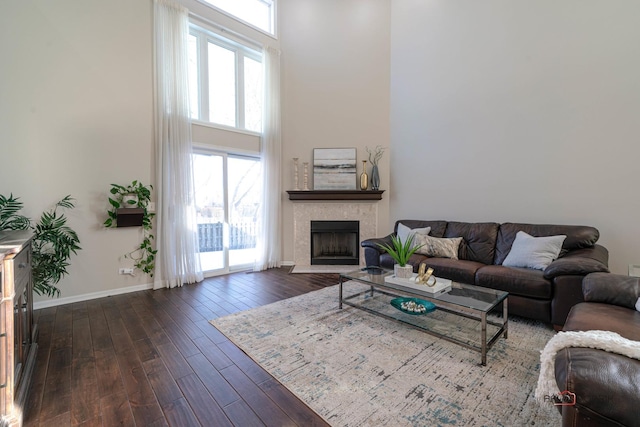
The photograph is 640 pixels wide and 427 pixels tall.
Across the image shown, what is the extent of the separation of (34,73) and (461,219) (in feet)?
18.7

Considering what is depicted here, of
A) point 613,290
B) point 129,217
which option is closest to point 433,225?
point 613,290

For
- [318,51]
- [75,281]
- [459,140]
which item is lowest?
[75,281]

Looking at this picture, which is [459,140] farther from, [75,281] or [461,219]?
[75,281]

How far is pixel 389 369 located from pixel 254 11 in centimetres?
591

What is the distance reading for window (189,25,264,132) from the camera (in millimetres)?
4184

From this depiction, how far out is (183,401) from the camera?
1.58m

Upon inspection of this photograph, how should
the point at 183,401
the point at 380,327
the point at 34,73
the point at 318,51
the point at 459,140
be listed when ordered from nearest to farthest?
the point at 183,401
the point at 380,327
the point at 34,73
the point at 459,140
the point at 318,51

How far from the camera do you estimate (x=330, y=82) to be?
507 centimetres

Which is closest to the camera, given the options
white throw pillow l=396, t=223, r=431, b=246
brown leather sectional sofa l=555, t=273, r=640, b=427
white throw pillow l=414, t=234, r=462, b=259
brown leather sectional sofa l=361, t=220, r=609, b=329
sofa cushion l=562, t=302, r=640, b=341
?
brown leather sectional sofa l=555, t=273, r=640, b=427

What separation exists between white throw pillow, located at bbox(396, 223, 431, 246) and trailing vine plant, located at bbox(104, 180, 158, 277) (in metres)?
3.57

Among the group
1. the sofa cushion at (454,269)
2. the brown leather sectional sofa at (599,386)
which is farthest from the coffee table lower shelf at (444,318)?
the brown leather sectional sofa at (599,386)

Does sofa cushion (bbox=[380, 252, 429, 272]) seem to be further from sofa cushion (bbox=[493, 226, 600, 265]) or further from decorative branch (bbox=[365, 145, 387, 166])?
decorative branch (bbox=[365, 145, 387, 166])

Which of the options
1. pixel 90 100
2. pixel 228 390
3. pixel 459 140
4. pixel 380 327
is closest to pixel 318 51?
pixel 459 140

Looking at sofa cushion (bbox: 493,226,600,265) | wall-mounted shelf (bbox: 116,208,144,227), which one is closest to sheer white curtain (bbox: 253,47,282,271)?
wall-mounted shelf (bbox: 116,208,144,227)
